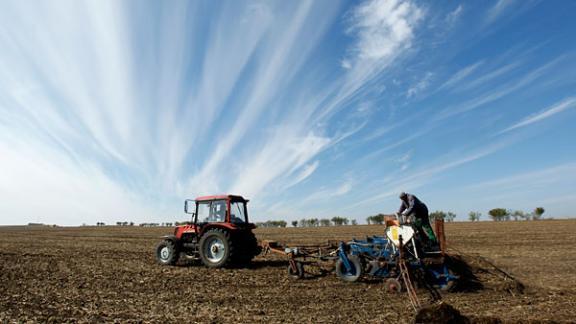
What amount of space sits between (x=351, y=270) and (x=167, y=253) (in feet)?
21.3

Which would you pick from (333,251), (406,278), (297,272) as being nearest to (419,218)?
(406,278)

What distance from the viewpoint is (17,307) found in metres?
6.80

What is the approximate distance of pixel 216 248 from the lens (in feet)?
39.5

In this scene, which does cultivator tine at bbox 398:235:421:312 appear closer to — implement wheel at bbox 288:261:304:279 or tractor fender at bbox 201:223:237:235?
implement wheel at bbox 288:261:304:279

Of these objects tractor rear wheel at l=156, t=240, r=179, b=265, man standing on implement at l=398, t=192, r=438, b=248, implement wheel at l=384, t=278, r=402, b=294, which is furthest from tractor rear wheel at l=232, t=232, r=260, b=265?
man standing on implement at l=398, t=192, r=438, b=248

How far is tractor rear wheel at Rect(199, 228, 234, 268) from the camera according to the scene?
11.6 metres

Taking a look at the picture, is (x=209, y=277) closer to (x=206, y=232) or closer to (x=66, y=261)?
(x=206, y=232)

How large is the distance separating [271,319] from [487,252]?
A: 1263cm

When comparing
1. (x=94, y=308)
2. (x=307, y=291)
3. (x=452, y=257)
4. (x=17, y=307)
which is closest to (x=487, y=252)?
(x=452, y=257)

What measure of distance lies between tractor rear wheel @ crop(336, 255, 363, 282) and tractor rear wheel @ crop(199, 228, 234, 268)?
3.50 m

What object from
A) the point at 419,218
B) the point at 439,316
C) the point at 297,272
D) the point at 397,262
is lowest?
the point at 439,316

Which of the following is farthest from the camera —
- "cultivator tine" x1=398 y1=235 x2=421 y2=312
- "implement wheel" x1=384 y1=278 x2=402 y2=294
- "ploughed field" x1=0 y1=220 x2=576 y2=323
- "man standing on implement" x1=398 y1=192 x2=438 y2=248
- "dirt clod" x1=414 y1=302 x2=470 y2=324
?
"man standing on implement" x1=398 y1=192 x2=438 y2=248

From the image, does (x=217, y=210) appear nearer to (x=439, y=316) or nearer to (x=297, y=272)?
(x=297, y=272)

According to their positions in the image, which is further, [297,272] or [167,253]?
[167,253]
